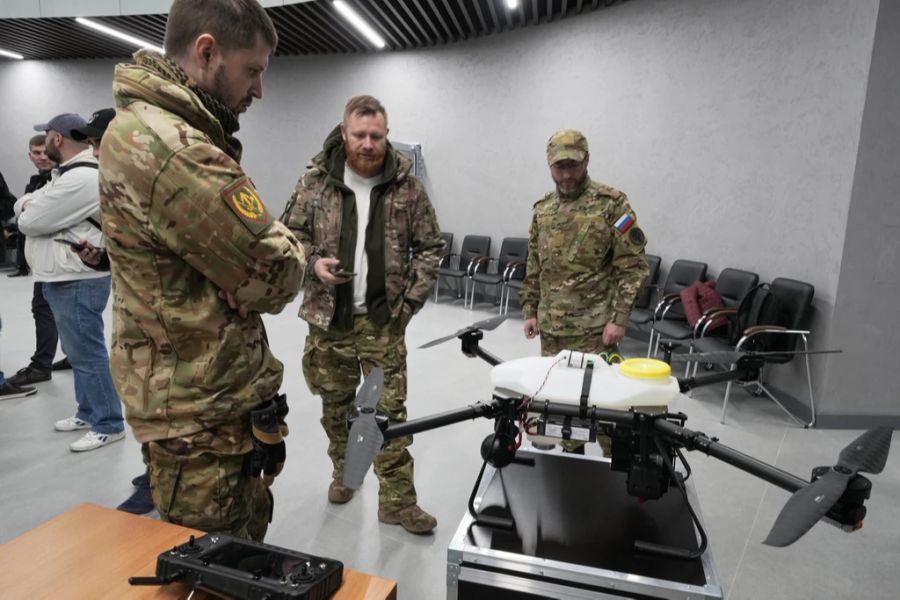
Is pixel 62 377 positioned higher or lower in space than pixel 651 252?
lower

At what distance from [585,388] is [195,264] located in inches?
32.6

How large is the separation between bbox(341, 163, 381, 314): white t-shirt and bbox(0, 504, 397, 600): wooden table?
46.0 inches

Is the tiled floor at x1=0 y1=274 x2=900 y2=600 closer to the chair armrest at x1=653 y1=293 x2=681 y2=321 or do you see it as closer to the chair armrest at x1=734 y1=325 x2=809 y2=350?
the chair armrest at x1=734 y1=325 x2=809 y2=350

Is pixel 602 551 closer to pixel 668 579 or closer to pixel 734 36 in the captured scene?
Answer: pixel 668 579

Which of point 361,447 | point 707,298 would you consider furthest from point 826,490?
point 707,298

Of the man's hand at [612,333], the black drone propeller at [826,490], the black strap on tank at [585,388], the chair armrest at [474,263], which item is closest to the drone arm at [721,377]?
the black strap on tank at [585,388]

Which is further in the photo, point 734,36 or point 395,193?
point 734,36

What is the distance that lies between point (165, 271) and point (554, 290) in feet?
5.55

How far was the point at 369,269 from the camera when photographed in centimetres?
204

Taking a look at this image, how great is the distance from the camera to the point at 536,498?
4.30 ft

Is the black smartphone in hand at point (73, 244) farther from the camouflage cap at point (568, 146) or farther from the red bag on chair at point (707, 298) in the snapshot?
the red bag on chair at point (707, 298)

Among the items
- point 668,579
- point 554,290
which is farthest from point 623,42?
point 668,579

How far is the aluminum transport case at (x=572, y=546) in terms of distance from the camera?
1.04 meters

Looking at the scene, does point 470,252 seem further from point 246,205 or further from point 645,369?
point 246,205
